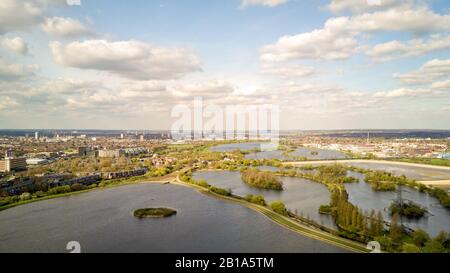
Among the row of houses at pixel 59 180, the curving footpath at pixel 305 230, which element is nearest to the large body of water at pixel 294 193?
the curving footpath at pixel 305 230

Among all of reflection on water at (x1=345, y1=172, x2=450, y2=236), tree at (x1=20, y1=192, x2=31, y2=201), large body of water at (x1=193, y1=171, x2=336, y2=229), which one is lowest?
reflection on water at (x1=345, y1=172, x2=450, y2=236)

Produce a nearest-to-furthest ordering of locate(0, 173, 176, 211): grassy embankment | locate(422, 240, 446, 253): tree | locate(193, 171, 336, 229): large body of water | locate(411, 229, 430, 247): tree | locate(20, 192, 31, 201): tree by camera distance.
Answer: locate(422, 240, 446, 253): tree < locate(411, 229, 430, 247): tree < locate(193, 171, 336, 229): large body of water < locate(0, 173, 176, 211): grassy embankment < locate(20, 192, 31, 201): tree

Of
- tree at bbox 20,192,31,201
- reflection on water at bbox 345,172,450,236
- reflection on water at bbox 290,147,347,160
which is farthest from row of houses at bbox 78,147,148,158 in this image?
reflection on water at bbox 345,172,450,236

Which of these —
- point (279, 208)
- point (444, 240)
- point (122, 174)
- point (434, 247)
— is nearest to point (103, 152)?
point (122, 174)

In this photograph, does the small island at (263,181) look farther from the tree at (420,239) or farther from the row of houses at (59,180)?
the tree at (420,239)

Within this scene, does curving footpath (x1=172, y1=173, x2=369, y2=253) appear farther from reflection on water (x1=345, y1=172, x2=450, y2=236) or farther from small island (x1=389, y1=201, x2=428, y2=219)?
small island (x1=389, y1=201, x2=428, y2=219)

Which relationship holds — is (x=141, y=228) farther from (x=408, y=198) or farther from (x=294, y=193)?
(x=408, y=198)
